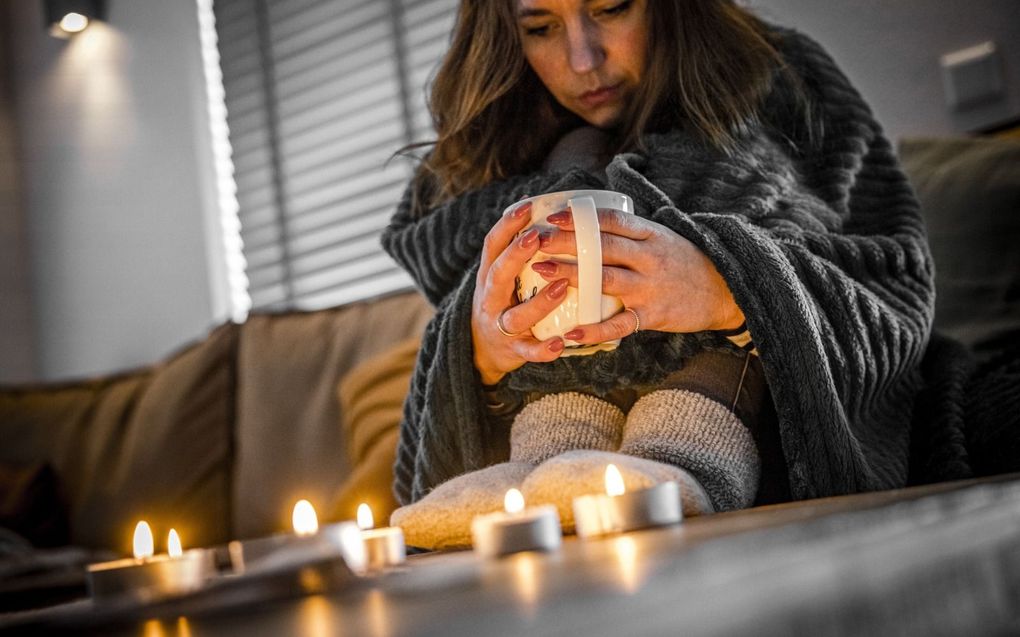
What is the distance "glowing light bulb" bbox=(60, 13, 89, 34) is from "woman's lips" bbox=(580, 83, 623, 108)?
2597 mm

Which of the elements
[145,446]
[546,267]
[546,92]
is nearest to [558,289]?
[546,267]

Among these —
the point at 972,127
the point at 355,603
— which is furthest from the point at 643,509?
the point at 972,127

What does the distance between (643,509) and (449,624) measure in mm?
279

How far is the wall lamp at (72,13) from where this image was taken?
319 cm

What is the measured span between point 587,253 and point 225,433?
171 centimetres

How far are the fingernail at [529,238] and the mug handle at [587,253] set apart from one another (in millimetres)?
28

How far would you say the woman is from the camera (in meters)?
0.77

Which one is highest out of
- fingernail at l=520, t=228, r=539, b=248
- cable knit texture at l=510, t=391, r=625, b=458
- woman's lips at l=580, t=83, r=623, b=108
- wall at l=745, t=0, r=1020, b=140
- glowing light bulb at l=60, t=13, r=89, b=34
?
glowing light bulb at l=60, t=13, r=89, b=34

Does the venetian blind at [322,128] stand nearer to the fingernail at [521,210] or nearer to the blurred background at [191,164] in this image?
the blurred background at [191,164]

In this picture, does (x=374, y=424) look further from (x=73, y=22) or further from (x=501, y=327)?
(x=73, y=22)

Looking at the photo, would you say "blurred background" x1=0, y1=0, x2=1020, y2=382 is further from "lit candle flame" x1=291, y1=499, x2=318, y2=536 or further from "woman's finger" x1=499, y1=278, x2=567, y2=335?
"lit candle flame" x1=291, y1=499, x2=318, y2=536

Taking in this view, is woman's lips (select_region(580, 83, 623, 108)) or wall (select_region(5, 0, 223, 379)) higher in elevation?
wall (select_region(5, 0, 223, 379))

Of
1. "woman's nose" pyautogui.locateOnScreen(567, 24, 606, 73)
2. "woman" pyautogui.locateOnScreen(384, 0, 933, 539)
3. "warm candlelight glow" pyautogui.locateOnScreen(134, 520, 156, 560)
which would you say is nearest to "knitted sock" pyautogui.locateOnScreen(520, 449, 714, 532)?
"woman" pyautogui.locateOnScreen(384, 0, 933, 539)

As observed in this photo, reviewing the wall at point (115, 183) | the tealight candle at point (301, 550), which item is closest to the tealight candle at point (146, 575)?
the tealight candle at point (301, 550)
